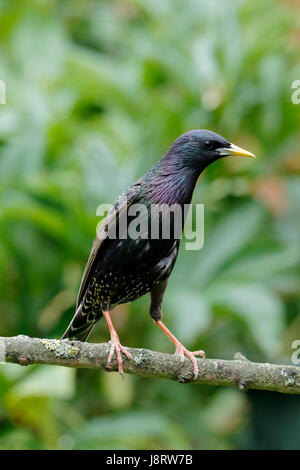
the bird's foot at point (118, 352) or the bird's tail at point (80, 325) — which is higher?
the bird's tail at point (80, 325)

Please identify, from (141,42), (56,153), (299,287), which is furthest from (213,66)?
(299,287)

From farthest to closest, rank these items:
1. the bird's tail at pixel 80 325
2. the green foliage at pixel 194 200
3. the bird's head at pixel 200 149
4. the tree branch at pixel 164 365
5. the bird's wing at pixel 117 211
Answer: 1. the green foliage at pixel 194 200
2. the bird's tail at pixel 80 325
3. the bird's wing at pixel 117 211
4. the bird's head at pixel 200 149
5. the tree branch at pixel 164 365

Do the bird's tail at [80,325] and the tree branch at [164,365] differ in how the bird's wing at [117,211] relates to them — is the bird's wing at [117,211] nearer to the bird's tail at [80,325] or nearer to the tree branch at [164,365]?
the bird's tail at [80,325]

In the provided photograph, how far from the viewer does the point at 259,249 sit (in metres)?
5.21

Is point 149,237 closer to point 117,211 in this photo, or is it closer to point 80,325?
point 117,211

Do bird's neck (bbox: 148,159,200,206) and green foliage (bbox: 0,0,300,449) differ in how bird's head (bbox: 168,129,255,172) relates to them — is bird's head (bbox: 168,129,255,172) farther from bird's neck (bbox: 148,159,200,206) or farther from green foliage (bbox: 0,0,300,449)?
green foliage (bbox: 0,0,300,449)

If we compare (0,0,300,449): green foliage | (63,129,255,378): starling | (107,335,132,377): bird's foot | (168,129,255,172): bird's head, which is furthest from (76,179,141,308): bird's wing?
(0,0,300,449): green foliage

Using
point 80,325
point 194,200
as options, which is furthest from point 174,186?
point 194,200

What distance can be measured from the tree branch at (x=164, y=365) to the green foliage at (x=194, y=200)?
1357 mm

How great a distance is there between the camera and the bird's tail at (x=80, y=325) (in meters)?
3.77

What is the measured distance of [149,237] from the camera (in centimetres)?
327

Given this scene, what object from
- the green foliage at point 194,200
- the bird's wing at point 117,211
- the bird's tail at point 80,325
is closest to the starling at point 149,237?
the bird's wing at point 117,211

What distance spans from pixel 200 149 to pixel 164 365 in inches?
36.9

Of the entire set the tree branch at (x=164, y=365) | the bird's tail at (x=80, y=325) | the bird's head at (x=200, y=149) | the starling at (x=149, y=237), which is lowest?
the tree branch at (x=164, y=365)
